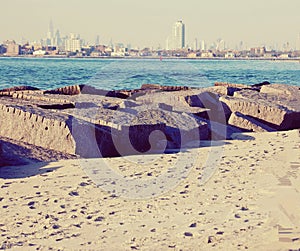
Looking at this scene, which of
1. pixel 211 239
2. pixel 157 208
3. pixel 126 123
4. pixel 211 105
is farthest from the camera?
pixel 211 105

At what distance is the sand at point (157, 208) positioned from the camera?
2930mm

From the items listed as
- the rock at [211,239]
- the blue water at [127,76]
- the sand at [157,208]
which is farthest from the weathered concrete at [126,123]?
the blue water at [127,76]

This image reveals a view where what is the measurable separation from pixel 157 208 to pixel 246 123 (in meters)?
3.56

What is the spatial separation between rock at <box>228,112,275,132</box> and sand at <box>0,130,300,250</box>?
75.2 inches

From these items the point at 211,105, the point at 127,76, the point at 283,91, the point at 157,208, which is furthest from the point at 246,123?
the point at 127,76

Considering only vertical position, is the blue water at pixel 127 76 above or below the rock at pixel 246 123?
below

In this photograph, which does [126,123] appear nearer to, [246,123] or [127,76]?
[246,123]

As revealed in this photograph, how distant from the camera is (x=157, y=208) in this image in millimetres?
3523

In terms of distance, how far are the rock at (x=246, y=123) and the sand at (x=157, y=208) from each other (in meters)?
1.91

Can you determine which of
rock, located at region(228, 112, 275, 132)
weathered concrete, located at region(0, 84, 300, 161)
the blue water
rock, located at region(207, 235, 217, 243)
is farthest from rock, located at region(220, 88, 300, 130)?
the blue water

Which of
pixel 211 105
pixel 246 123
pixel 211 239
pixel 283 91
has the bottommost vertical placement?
pixel 211 239

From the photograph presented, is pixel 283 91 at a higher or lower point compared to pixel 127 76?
higher

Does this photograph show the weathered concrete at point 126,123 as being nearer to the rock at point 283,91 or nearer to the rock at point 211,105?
the rock at point 211,105

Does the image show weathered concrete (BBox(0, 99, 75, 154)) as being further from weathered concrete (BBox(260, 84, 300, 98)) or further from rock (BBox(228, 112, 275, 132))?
weathered concrete (BBox(260, 84, 300, 98))
